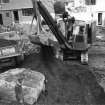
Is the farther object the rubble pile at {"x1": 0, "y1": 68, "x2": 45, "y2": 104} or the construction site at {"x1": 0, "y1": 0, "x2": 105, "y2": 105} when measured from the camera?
the construction site at {"x1": 0, "y1": 0, "x2": 105, "y2": 105}

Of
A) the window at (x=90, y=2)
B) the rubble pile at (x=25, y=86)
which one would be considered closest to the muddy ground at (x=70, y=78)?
the rubble pile at (x=25, y=86)

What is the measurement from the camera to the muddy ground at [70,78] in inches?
253

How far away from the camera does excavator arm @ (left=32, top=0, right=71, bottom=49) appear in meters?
8.32

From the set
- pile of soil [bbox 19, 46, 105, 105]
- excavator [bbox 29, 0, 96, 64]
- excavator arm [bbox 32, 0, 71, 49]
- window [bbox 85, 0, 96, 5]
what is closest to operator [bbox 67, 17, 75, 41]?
excavator [bbox 29, 0, 96, 64]

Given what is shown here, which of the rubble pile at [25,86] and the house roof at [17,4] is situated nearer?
the rubble pile at [25,86]

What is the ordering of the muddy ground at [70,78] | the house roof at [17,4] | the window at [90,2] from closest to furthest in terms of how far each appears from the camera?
the muddy ground at [70,78] → the window at [90,2] → the house roof at [17,4]

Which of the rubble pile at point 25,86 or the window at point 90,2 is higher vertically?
the window at point 90,2

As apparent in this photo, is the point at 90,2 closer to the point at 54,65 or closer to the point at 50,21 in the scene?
the point at 50,21

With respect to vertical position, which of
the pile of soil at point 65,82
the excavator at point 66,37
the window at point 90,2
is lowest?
the pile of soil at point 65,82

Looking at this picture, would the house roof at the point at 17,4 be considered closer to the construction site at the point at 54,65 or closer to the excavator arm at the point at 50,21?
the construction site at the point at 54,65

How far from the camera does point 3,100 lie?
6.38m

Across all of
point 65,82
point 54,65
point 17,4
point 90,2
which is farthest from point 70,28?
point 17,4

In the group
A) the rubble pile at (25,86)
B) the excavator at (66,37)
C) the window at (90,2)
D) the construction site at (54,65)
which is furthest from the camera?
the window at (90,2)

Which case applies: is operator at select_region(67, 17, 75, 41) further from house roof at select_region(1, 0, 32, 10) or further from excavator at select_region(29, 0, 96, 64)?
house roof at select_region(1, 0, 32, 10)
